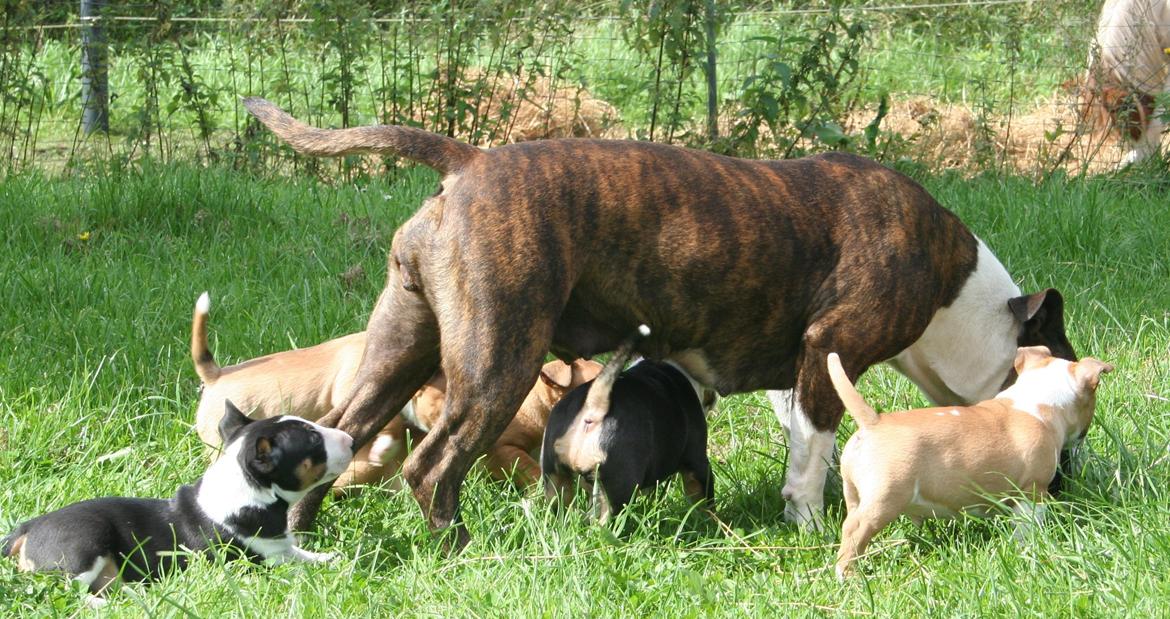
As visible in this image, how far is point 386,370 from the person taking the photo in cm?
470

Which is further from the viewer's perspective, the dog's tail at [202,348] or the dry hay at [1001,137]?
the dry hay at [1001,137]

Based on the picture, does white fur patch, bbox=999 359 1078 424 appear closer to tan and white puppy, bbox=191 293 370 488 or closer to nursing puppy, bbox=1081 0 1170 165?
tan and white puppy, bbox=191 293 370 488

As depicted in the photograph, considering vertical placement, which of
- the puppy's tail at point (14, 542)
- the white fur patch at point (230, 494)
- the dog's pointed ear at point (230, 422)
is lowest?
the puppy's tail at point (14, 542)

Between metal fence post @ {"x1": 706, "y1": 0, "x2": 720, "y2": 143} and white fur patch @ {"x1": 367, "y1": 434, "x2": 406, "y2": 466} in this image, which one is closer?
white fur patch @ {"x1": 367, "y1": 434, "x2": 406, "y2": 466}

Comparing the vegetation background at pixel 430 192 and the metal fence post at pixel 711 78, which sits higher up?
the metal fence post at pixel 711 78

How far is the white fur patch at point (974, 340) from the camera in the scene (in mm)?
4977

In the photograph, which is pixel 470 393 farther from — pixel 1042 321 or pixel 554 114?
pixel 554 114

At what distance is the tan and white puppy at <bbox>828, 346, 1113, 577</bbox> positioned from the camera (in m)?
4.14

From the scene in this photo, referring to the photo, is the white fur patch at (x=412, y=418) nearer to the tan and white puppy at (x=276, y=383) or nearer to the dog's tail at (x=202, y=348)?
the tan and white puppy at (x=276, y=383)

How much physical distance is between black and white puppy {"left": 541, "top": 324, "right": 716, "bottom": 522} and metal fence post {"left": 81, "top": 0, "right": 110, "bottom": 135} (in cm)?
537

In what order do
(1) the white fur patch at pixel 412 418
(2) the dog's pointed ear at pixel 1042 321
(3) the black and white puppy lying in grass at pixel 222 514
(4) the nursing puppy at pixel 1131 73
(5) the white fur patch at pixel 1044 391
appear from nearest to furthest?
(3) the black and white puppy lying in grass at pixel 222 514, (5) the white fur patch at pixel 1044 391, (2) the dog's pointed ear at pixel 1042 321, (1) the white fur patch at pixel 412 418, (4) the nursing puppy at pixel 1131 73

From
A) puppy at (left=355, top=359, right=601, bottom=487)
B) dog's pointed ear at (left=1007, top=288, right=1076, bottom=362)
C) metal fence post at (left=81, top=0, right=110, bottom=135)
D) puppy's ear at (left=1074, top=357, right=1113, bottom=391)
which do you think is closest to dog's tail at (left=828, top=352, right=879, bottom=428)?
Answer: puppy's ear at (left=1074, top=357, right=1113, bottom=391)

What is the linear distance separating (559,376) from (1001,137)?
5977 mm

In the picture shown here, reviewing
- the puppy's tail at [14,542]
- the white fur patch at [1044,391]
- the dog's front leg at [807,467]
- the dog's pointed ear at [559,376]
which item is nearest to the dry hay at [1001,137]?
the dog's pointed ear at [559,376]
